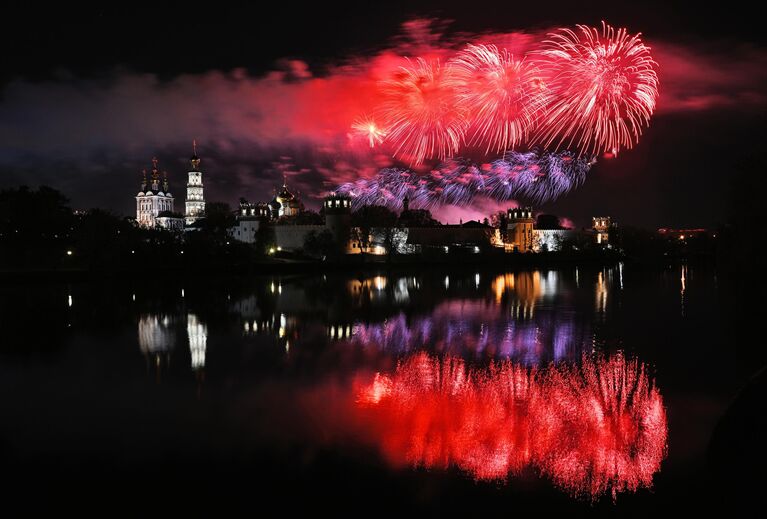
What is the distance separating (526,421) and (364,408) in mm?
2304

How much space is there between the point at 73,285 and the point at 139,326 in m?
14.9

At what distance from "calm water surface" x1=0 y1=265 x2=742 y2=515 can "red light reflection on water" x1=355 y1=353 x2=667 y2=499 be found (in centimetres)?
3

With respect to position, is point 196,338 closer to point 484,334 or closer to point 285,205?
point 484,334

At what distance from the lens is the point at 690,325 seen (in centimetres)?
1839

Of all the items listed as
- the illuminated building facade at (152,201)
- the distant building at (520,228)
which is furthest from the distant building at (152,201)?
the distant building at (520,228)

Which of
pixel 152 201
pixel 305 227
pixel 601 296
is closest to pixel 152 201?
pixel 152 201

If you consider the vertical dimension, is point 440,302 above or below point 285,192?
below

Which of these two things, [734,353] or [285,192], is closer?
[734,353]

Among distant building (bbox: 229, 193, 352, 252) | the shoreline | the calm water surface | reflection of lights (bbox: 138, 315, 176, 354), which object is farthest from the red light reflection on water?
distant building (bbox: 229, 193, 352, 252)

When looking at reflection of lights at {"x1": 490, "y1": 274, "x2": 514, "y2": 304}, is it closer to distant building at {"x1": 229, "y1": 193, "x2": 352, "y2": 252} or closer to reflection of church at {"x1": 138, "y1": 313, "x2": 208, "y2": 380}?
reflection of church at {"x1": 138, "y1": 313, "x2": 208, "y2": 380}

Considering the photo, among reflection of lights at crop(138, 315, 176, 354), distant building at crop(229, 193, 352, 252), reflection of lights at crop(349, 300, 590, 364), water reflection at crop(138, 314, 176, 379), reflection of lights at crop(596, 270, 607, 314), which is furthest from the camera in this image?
distant building at crop(229, 193, 352, 252)

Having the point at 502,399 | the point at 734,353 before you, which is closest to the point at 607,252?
the point at 734,353

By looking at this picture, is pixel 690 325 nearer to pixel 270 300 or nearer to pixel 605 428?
pixel 605 428

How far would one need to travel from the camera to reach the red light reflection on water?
7.54 metres
